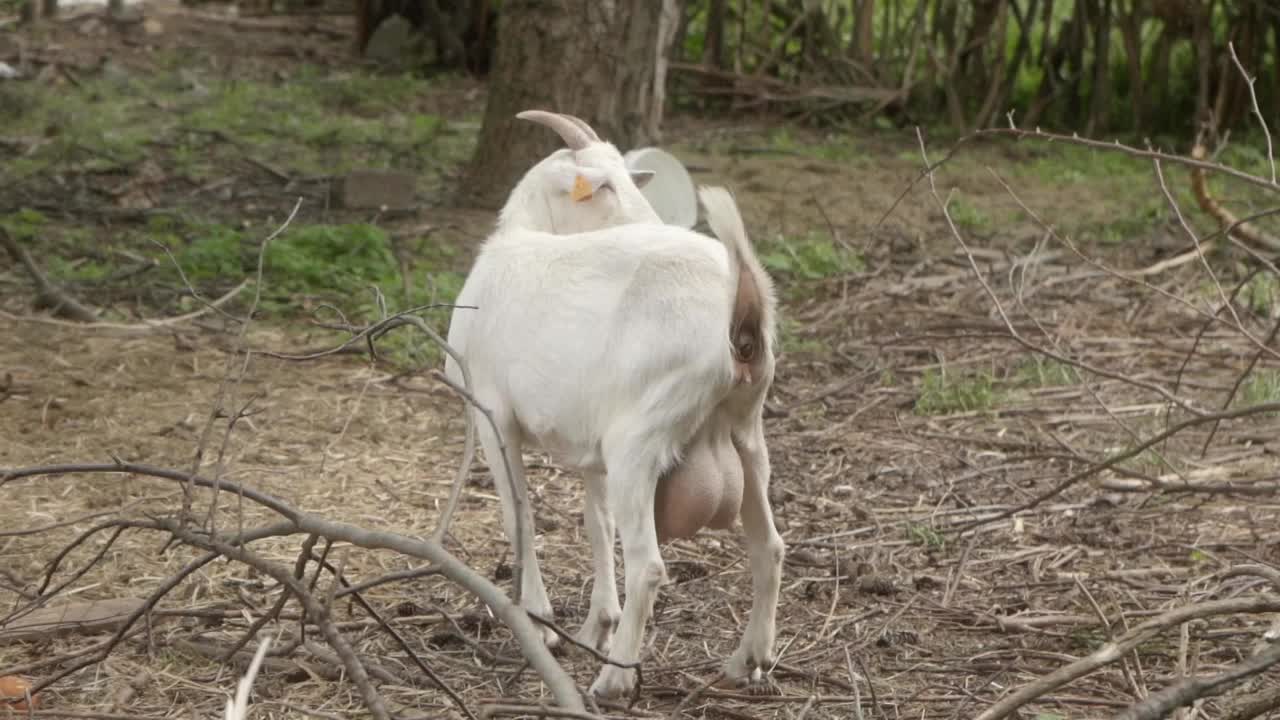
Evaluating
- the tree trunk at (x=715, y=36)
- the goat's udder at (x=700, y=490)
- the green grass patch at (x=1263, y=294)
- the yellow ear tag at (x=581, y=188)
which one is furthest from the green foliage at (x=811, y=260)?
the tree trunk at (x=715, y=36)

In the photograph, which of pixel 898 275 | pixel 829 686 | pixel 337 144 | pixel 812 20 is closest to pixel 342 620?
pixel 829 686

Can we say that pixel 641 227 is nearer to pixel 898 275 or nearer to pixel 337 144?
pixel 898 275

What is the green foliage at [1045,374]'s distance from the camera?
6223mm

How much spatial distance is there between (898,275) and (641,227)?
4.17 meters

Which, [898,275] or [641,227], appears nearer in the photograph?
[641,227]

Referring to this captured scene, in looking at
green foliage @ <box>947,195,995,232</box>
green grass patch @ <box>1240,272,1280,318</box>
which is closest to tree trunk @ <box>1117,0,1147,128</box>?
green foliage @ <box>947,195,995,232</box>

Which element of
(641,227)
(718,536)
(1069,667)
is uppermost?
(641,227)

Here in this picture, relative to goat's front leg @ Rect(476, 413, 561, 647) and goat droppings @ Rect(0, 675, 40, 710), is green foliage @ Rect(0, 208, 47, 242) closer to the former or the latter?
goat's front leg @ Rect(476, 413, 561, 647)

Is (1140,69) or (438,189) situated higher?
(1140,69)

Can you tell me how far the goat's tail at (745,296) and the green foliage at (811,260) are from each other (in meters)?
4.11

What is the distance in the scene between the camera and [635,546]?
3533 mm

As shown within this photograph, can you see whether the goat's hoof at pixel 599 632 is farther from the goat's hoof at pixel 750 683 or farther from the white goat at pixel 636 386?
the goat's hoof at pixel 750 683

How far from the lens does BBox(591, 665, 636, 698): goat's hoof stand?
361cm

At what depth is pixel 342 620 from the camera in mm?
A: 4137
